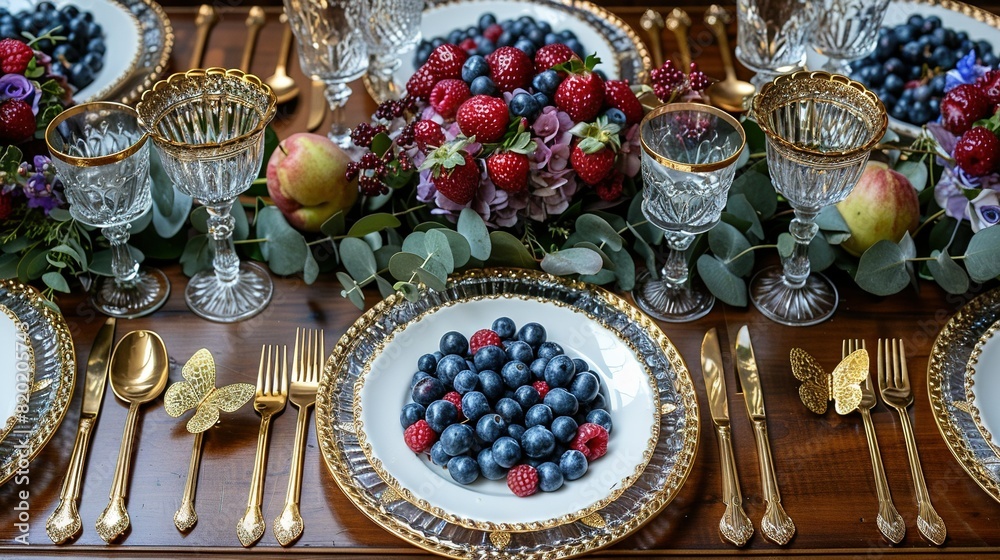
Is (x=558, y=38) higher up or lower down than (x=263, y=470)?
higher up

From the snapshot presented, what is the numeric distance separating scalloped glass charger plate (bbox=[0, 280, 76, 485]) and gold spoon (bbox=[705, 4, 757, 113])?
1059mm

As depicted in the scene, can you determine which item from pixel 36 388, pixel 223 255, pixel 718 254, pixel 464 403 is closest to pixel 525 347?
pixel 464 403

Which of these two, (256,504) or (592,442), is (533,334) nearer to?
(592,442)

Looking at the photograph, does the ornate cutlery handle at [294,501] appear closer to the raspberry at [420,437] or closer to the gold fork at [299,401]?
the gold fork at [299,401]

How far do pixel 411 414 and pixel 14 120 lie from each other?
659mm

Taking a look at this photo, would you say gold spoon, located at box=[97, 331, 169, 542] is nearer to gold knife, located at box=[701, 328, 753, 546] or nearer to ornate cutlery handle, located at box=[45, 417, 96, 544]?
ornate cutlery handle, located at box=[45, 417, 96, 544]

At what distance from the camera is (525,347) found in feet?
3.31

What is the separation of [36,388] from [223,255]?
0.89 feet

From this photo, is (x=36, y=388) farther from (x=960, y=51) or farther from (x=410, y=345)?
(x=960, y=51)

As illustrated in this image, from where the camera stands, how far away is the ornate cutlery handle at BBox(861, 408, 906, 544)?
89cm

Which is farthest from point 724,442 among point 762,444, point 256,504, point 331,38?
point 331,38

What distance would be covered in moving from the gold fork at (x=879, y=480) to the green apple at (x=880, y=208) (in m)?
0.17

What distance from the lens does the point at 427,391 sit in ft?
3.19

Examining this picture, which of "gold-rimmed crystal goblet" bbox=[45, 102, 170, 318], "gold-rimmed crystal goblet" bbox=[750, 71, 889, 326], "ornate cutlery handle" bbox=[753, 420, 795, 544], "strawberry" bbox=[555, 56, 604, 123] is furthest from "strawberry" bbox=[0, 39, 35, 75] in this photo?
"ornate cutlery handle" bbox=[753, 420, 795, 544]
